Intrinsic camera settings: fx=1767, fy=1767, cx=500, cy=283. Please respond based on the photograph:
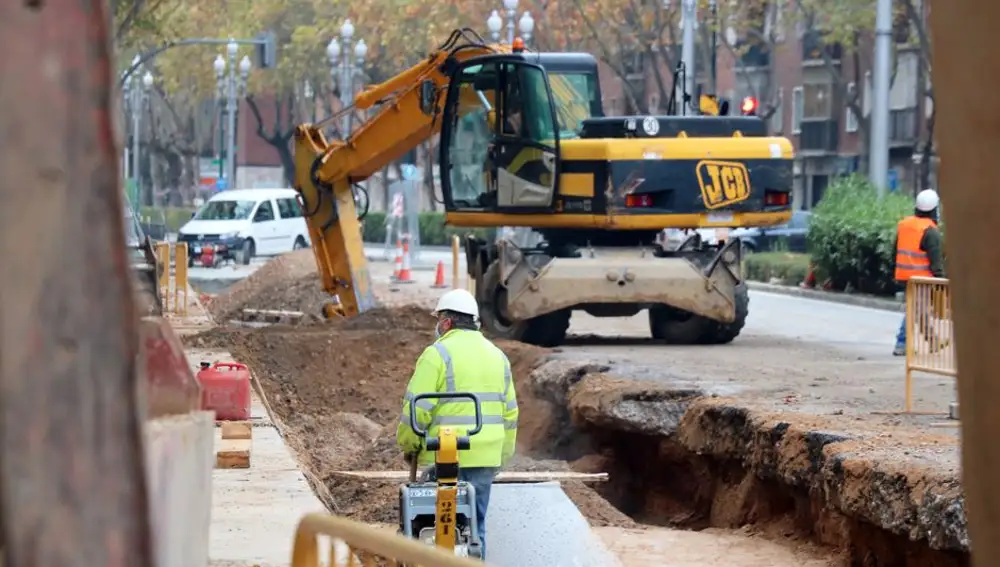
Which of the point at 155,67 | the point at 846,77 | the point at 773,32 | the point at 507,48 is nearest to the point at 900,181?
the point at 846,77

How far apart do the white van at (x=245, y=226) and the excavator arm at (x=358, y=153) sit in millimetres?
23729

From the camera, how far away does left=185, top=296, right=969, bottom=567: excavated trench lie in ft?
32.2

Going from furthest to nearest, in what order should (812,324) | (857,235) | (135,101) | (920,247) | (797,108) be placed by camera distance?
(135,101) < (797,108) < (857,235) < (812,324) < (920,247)

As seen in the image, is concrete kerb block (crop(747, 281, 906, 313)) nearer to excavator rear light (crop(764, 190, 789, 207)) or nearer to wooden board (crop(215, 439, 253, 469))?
excavator rear light (crop(764, 190, 789, 207))

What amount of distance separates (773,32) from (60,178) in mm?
45262

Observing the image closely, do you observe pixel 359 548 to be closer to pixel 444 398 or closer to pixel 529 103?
pixel 444 398

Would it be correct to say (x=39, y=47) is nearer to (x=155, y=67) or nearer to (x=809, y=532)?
(x=809, y=532)

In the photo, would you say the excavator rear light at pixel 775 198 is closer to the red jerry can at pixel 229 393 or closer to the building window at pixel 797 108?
the red jerry can at pixel 229 393

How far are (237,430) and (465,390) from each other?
14.0 feet

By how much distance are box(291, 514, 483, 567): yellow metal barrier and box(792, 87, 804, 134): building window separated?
57512 millimetres

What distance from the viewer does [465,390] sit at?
26.0 feet

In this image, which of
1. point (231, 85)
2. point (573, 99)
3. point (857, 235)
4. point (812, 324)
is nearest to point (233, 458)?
point (573, 99)

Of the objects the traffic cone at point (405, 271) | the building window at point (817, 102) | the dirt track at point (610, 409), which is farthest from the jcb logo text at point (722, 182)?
the building window at point (817, 102)

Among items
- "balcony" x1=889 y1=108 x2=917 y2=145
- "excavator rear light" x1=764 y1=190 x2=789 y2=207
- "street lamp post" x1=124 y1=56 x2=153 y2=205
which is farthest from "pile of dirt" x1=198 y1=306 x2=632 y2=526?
"street lamp post" x1=124 y1=56 x2=153 y2=205
